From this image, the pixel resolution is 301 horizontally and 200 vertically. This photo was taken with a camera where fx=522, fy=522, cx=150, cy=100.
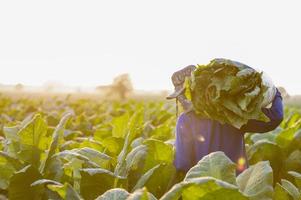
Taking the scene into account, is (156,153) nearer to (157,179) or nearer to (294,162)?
(157,179)

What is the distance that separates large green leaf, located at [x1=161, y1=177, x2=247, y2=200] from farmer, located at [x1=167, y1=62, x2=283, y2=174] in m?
1.30

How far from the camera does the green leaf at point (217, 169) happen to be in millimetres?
1948

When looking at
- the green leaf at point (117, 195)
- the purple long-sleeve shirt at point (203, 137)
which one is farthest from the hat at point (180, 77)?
the green leaf at point (117, 195)

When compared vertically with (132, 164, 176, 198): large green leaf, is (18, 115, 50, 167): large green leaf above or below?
above

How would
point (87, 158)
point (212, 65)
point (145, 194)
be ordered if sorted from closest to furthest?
point (145, 194) < point (87, 158) < point (212, 65)

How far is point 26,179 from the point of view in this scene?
8.31ft

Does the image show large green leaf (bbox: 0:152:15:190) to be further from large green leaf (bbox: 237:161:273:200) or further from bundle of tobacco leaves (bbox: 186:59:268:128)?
large green leaf (bbox: 237:161:273:200)

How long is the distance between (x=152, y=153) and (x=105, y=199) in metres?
0.97

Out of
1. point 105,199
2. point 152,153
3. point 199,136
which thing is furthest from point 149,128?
point 105,199

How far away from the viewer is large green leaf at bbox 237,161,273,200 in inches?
78.0

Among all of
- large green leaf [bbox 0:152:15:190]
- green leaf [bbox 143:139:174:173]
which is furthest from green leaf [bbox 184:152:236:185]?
large green leaf [bbox 0:152:15:190]

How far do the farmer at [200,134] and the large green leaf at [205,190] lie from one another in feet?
4.26

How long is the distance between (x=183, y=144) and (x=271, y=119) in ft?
1.77

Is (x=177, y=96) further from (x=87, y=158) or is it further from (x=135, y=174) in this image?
(x=87, y=158)
